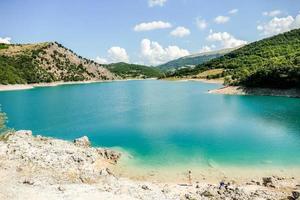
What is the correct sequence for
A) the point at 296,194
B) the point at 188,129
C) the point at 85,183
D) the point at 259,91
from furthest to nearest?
the point at 259,91 → the point at 188,129 → the point at 85,183 → the point at 296,194

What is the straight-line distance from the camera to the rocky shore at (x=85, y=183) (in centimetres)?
2861

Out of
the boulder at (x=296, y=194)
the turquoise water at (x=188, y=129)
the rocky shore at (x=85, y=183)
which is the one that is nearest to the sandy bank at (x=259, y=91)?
the turquoise water at (x=188, y=129)

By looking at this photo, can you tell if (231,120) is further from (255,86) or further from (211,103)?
(255,86)

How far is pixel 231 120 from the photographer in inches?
2726

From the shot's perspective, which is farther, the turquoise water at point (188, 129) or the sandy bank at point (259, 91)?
the sandy bank at point (259, 91)

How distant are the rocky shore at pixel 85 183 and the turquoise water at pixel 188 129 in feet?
22.2

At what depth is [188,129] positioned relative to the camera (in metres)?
59.7

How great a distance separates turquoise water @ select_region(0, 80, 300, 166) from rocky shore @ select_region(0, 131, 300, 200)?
6.76 m

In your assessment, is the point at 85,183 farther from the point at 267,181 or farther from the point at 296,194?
the point at 296,194

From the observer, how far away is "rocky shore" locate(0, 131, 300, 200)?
2861 centimetres

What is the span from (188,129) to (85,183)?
29646 mm

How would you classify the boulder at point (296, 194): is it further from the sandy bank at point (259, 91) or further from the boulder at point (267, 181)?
the sandy bank at point (259, 91)

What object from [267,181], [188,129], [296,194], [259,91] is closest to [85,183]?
[267,181]

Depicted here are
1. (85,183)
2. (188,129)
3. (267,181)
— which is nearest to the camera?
(85,183)
